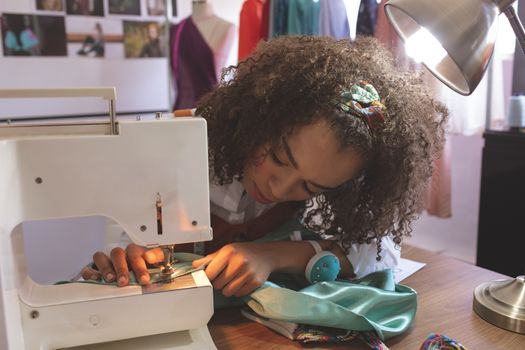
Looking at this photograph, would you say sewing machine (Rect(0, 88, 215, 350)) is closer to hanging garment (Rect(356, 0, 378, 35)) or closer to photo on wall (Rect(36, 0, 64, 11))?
hanging garment (Rect(356, 0, 378, 35))

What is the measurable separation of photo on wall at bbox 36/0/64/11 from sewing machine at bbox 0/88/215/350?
5.79ft

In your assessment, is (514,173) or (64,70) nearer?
(514,173)

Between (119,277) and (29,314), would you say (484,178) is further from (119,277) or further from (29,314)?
(29,314)

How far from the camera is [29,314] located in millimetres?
671

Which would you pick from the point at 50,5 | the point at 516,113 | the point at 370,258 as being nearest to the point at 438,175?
the point at 516,113

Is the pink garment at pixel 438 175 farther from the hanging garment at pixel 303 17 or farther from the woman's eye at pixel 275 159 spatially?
the woman's eye at pixel 275 159

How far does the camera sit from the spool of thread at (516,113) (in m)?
1.69

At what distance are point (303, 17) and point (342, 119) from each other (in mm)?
1328

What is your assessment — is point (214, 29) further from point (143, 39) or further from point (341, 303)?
point (341, 303)

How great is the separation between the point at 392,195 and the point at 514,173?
1.00 metres

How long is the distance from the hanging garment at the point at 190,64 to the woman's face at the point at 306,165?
144 cm

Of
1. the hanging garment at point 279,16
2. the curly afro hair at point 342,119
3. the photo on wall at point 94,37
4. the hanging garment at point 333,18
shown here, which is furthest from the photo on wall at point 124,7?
the curly afro hair at point 342,119

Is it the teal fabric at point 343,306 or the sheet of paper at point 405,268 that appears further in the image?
the sheet of paper at point 405,268

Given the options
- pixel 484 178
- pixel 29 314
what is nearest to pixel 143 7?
pixel 484 178
